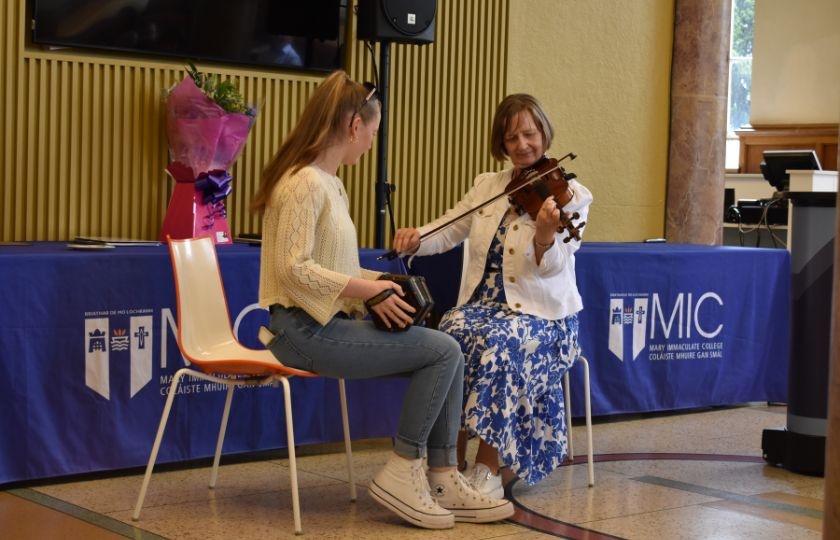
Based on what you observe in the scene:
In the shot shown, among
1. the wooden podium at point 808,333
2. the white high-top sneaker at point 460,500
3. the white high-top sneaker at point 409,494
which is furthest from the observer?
the wooden podium at point 808,333

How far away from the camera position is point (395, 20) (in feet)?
17.0

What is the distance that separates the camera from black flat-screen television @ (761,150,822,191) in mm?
10516

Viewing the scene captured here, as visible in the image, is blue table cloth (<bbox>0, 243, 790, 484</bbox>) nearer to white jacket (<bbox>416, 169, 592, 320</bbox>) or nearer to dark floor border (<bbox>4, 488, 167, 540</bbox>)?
dark floor border (<bbox>4, 488, 167, 540</bbox>)

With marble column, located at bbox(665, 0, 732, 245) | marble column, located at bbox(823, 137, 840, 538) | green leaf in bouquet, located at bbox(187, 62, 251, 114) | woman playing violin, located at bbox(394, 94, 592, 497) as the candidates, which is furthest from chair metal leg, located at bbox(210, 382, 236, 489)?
marble column, located at bbox(665, 0, 732, 245)

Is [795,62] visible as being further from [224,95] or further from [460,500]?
[460,500]

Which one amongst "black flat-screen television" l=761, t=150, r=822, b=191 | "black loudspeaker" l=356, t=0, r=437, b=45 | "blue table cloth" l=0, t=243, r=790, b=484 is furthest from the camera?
"black flat-screen television" l=761, t=150, r=822, b=191

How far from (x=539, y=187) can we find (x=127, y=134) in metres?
1.92

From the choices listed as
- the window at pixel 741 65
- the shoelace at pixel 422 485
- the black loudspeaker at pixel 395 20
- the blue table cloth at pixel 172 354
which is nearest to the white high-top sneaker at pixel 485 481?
the shoelace at pixel 422 485

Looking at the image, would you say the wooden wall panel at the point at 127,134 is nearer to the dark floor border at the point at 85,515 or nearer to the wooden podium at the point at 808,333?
the dark floor border at the point at 85,515

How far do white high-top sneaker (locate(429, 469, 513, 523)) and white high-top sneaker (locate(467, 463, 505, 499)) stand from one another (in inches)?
A: 4.9

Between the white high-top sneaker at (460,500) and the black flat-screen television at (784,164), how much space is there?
7.80 metres

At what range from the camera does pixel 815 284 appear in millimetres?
4488

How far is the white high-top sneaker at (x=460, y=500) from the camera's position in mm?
3473

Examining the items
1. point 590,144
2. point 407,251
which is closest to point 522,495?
point 407,251
